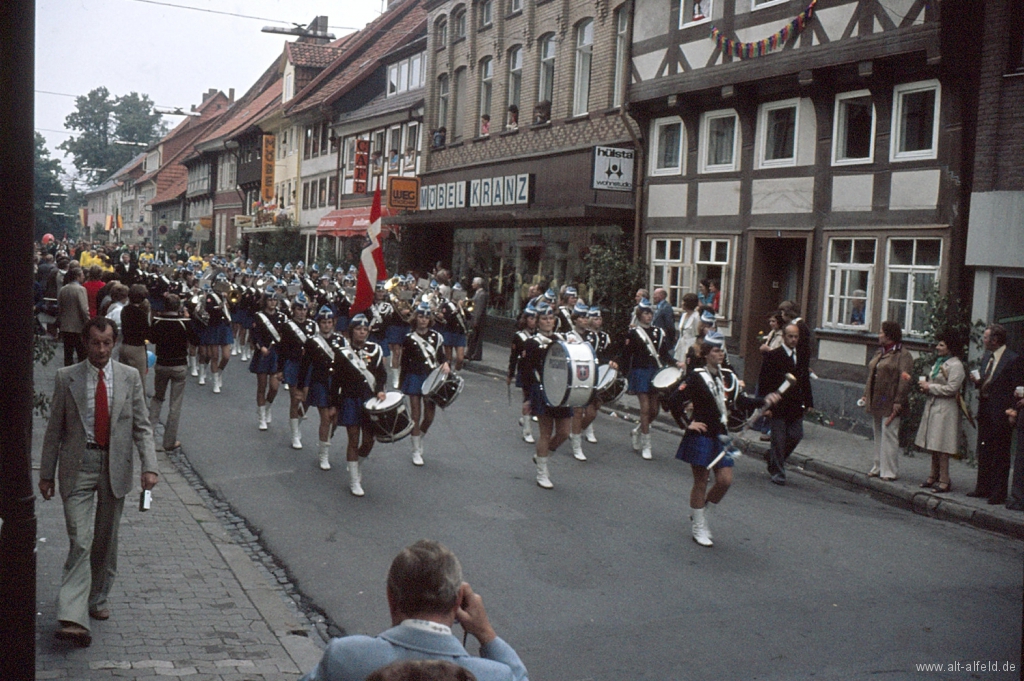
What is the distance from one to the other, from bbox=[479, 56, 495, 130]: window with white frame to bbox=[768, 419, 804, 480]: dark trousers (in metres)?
20.8

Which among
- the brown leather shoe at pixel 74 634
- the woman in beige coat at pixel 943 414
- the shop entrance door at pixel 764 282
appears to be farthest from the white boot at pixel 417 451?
the shop entrance door at pixel 764 282

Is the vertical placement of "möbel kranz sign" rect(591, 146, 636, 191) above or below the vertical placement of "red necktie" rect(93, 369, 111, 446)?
above

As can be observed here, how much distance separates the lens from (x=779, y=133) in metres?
19.0

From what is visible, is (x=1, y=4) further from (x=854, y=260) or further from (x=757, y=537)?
(x=854, y=260)

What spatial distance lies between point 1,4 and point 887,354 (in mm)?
10389

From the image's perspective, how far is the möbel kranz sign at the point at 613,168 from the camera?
73.4 feet

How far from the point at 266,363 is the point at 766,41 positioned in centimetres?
1000

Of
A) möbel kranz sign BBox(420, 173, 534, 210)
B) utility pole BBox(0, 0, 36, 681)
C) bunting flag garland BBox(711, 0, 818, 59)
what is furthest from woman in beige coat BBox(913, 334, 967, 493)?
möbel kranz sign BBox(420, 173, 534, 210)

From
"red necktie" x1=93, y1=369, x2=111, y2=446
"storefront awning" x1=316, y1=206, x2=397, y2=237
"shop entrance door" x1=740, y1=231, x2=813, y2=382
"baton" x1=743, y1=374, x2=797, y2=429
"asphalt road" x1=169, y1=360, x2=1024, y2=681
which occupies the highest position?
"storefront awning" x1=316, y1=206, x2=397, y2=237

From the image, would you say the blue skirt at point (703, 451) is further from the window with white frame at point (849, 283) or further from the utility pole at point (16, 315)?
the window with white frame at point (849, 283)

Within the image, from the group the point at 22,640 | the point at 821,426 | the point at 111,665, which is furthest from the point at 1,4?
the point at 821,426

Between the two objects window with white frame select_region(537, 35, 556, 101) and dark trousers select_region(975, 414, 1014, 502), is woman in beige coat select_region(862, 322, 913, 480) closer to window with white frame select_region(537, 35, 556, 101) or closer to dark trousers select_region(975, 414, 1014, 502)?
dark trousers select_region(975, 414, 1014, 502)

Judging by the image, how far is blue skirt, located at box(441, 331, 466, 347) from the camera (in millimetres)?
20469

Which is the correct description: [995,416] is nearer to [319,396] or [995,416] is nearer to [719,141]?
[319,396]
